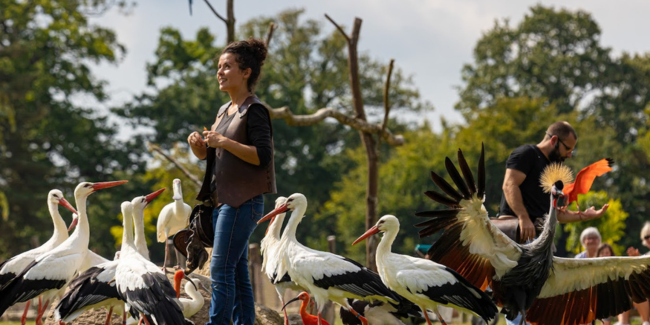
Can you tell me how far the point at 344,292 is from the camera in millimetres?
8688

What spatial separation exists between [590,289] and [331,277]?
89.7 inches

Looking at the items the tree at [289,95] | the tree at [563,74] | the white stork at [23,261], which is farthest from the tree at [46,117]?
the white stork at [23,261]

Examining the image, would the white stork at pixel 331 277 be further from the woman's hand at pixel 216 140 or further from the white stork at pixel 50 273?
the woman's hand at pixel 216 140

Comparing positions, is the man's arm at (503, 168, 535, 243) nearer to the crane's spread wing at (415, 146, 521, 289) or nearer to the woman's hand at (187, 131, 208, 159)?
the crane's spread wing at (415, 146, 521, 289)

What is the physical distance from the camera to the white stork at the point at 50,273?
338 inches

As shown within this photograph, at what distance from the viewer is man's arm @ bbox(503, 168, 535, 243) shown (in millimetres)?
7789

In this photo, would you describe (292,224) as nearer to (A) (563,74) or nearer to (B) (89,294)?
(B) (89,294)

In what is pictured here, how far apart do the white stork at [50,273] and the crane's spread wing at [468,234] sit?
127 inches

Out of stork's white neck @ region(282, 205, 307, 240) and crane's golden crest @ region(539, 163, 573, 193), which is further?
stork's white neck @ region(282, 205, 307, 240)

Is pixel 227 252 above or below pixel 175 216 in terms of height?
below

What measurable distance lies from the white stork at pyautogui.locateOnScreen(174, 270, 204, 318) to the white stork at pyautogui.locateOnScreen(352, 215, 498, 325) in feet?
5.71

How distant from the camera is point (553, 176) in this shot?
25.0ft

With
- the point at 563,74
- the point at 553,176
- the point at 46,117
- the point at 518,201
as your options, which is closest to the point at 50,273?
the point at 518,201

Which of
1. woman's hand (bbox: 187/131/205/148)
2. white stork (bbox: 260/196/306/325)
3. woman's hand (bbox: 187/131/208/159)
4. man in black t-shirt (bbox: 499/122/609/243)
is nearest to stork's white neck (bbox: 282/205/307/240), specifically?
white stork (bbox: 260/196/306/325)
